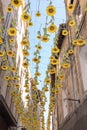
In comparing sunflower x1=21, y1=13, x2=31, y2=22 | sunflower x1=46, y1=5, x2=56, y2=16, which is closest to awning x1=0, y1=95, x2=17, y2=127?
sunflower x1=21, y1=13, x2=31, y2=22

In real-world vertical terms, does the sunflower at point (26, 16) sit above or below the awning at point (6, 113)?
above

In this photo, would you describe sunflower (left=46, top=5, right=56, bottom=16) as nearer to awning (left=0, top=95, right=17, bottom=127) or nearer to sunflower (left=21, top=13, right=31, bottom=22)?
sunflower (left=21, top=13, right=31, bottom=22)

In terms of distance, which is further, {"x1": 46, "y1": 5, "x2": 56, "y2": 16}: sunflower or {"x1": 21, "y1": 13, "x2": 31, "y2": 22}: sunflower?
{"x1": 21, "y1": 13, "x2": 31, "y2": 22}: sunflower


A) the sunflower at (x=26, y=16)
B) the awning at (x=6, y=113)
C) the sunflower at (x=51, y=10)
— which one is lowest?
the awning at (x=6, y=113)

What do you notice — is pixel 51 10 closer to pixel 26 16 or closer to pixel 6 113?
pixel 26 16

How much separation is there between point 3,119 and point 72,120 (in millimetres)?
3933

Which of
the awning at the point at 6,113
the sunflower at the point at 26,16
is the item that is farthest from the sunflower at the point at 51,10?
the awning at the point at 6,113

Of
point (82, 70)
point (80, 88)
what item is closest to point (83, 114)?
point (80, 88)

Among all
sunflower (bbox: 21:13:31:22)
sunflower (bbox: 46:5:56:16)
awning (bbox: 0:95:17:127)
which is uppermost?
sunflower (bbox: 46:5:56:16)

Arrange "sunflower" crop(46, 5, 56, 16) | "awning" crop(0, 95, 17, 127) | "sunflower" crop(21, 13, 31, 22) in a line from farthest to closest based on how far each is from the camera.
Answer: "awning" crop(0, 95, 17, 127), "sunflower" crop(21, 13, 31, 22), "sunflower" crop(46, 5, 56, 16)

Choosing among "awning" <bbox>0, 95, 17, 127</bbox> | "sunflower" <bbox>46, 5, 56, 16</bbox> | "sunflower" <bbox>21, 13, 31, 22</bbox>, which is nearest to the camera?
"sunflower" <bbox>46, 5, 56, 16</bbox>

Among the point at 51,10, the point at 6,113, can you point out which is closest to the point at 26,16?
the point at 51,10

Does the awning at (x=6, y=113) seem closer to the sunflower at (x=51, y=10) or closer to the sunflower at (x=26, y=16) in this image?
the sunflower at (x=26, y=16)

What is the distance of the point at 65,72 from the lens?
9.52 m
